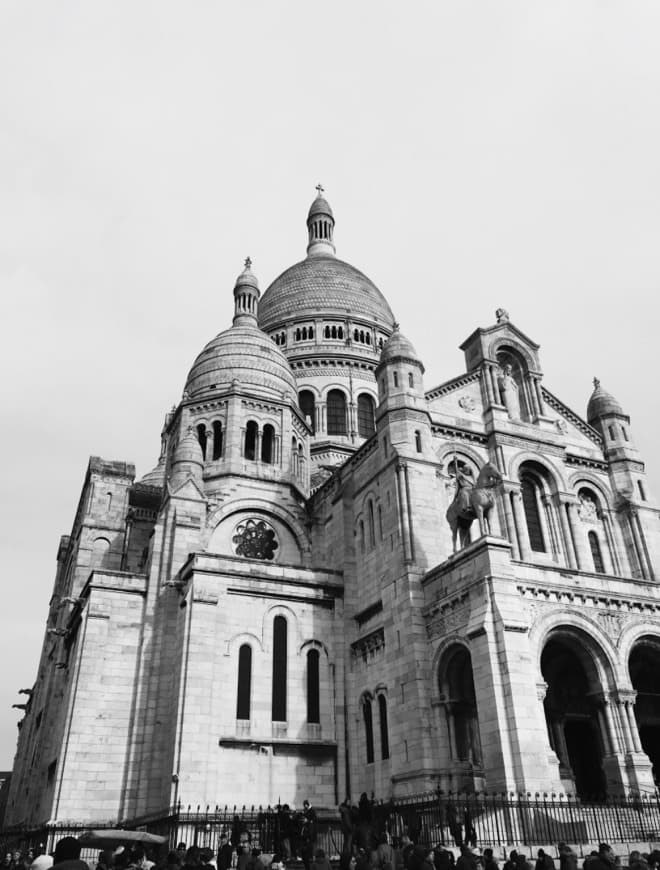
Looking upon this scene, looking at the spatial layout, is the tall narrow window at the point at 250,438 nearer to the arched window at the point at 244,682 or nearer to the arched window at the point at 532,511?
the arched window at the point at 244,682

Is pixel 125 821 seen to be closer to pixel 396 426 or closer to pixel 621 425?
pixel 396 426

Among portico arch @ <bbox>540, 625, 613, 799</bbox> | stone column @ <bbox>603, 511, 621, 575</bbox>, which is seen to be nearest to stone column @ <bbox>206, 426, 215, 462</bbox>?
portico arch @ <bbox>540, 625, 613, 799</bbox>

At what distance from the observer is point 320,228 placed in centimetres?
7088

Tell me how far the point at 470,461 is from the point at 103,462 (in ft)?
64.6

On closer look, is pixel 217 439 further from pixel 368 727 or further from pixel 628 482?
pixel 628 482

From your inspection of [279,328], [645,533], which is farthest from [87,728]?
[279,328]

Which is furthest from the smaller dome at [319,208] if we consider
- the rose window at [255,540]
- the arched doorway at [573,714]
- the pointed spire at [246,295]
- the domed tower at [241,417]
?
the arched doorway at [573,714]

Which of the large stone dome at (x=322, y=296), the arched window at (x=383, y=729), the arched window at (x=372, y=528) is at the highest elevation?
the large stone dome at (x=322, y=296)

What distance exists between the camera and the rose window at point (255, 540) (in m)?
36.3

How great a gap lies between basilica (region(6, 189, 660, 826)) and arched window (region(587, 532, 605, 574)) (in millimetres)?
75

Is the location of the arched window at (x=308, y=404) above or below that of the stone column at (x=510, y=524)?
above

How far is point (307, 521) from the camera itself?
125ft

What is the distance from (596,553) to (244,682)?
16863mm

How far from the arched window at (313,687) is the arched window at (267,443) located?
1150 centimetres
